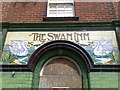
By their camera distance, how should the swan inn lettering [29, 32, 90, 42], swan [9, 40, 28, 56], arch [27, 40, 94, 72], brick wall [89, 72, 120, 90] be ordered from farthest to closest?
the swan inn lettering [29, 32, 90, 42]
swan [9, 40, 28, 56]
arch [27, 40, 94, 72]
brick wall [89, 72, 120, 90]

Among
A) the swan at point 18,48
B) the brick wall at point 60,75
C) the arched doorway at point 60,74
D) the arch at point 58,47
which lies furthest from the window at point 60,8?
the brick wall at point 60,75

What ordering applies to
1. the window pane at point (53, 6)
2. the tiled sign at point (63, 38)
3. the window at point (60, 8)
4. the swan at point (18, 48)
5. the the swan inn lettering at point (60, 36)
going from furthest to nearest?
the window pane at point (53, 6) → the window at point (60, 8) → the the swan inn lettering at point (60, 36) → the swan at point (18, 48) → the tiled sign at point (63, 38)

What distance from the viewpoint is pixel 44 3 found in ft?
21.9

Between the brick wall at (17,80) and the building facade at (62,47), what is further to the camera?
the building facade at (62,47)

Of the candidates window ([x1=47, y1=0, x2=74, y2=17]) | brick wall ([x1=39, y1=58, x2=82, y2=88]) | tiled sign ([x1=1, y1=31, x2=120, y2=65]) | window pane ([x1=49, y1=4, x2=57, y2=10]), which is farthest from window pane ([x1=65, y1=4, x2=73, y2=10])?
brick wall ([x1=39, y1=58, x2=82, y2=88])

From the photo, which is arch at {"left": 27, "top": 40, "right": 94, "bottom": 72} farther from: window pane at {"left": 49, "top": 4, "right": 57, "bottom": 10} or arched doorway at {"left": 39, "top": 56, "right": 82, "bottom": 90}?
window pane at {"left": 49, "top": 4, "right": 57, "bottom": 10}

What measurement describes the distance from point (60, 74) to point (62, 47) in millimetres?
1001

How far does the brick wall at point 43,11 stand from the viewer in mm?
6094

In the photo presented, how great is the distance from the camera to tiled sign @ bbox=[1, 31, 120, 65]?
5.08 metres

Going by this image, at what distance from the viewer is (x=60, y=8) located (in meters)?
6.62

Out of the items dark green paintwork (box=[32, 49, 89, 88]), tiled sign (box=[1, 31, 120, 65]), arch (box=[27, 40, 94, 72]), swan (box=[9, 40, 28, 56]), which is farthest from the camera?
swan (box=[9, 40, 28, 56])

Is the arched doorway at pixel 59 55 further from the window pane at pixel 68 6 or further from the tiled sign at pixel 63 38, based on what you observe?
the window pane at pixel 68 6

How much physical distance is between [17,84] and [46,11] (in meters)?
3.41

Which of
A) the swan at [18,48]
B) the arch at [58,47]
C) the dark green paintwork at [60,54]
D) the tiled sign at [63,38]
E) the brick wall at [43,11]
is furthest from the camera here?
the brick wall at [43,11]
